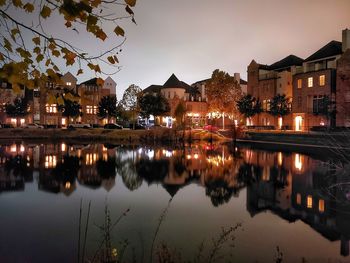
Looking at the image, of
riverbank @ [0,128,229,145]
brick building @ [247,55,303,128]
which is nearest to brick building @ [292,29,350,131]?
brick building @ [247,55,303,128]

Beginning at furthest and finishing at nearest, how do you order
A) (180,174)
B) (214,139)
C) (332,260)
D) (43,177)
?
(214,139) < (180,174) < (43,177) < (332,260)

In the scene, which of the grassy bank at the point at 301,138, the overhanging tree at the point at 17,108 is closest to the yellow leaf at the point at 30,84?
the grassy bank at the point at 301,138

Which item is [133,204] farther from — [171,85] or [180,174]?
[171,85]

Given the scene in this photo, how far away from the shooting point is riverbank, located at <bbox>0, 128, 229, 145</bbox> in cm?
5512

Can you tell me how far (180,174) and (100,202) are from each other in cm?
972

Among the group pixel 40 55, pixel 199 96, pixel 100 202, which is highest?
pixel 199 96

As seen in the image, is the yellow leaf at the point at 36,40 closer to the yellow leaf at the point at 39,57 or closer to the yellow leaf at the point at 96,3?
the yellow leaf at the point at 39,57

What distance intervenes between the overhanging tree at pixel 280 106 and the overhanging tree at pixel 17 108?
55.8 metres

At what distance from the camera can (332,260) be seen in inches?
366

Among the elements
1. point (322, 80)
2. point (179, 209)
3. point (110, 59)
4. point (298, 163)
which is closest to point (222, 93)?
point (322, 80)

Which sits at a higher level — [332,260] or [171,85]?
[171,85]

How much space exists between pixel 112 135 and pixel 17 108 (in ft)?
A: 99.1

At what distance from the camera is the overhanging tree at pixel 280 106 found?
5605cm

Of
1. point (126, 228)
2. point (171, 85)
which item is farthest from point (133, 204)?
point (171, 85)
